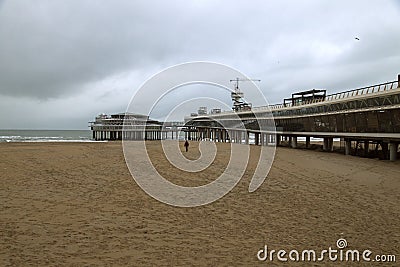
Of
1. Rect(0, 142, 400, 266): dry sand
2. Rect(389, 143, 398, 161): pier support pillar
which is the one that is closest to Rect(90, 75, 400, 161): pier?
Rect(389, 143, 398, 161): pier support pillar

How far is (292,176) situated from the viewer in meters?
16.8

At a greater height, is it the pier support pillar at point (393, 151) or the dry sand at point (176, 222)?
the pier support pillar at point (393, 151)

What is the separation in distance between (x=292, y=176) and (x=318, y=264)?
1057 cm

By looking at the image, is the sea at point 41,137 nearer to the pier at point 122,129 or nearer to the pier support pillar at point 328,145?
the pier at point 122,129

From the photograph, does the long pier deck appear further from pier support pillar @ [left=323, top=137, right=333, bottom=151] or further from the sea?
the sea

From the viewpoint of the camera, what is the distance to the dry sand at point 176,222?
6586mm

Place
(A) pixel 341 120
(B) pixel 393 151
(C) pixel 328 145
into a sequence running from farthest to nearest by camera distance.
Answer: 1. (C) pixel 328 145
2. (A) pixel 341 120
3. (B) pixel 393 151

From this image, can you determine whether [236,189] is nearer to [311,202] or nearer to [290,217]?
[311,202]

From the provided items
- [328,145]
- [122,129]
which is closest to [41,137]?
[122,129]

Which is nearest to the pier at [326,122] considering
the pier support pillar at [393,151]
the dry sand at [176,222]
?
the pier support pillar at [393,151]

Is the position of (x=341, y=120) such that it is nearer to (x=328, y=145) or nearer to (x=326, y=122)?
(x=326, y=122)

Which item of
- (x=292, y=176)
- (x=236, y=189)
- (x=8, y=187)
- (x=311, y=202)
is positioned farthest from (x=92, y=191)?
(x=292, y=176)

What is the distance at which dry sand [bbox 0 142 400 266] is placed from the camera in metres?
6.59

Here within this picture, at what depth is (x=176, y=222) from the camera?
8.80 meters
